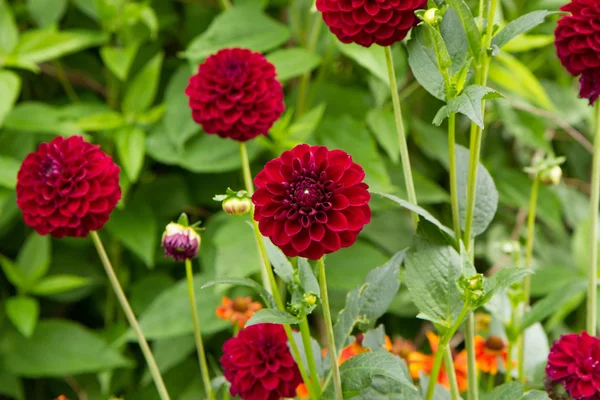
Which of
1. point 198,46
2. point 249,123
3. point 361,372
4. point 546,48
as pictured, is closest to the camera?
point 361,372

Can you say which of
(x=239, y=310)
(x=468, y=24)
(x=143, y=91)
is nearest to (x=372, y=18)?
(x=468, y=24)

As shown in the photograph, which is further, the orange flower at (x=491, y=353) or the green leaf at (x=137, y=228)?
the green leaf at (x=137, y=228)

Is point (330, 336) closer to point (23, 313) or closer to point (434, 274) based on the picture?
point (434, 274)

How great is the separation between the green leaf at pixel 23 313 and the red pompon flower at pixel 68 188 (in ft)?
1.39

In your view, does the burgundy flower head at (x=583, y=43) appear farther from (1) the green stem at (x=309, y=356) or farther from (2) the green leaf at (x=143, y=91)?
(2) the green leaf at (x=143, y=91)

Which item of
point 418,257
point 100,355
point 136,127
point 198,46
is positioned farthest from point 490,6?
point 100,355

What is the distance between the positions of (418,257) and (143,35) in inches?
25.9

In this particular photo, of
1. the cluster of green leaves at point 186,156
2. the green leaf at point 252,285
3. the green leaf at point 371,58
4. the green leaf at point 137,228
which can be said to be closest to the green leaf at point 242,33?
the cluster of green leaves at point 186,156

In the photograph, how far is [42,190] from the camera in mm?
491

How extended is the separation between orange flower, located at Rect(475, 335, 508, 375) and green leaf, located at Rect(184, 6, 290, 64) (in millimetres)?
393

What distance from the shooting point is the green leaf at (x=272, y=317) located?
0.40 meters

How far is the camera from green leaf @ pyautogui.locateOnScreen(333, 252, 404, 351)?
0.48m

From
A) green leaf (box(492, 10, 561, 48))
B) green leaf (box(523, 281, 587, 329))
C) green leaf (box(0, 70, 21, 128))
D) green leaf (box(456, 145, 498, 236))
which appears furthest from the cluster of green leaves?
green leaf (box(492, 10, 561, 48))

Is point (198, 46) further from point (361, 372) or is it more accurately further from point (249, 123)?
point (361, 372)
